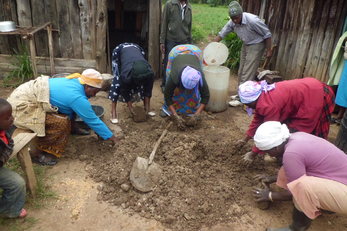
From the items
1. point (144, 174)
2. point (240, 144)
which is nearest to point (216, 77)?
point (240, 144)

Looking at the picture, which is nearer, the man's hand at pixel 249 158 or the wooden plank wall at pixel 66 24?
the man's hand at pixel 249 158

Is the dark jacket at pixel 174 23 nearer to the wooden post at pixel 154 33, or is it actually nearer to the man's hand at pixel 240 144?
the wooden post at pixel 154 33

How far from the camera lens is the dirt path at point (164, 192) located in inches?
109

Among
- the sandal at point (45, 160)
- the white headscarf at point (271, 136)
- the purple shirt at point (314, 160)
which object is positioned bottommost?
the sandal at point (45, 160)

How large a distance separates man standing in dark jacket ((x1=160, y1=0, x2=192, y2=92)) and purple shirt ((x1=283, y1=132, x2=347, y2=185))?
11.5ft

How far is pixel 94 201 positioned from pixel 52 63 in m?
3.29

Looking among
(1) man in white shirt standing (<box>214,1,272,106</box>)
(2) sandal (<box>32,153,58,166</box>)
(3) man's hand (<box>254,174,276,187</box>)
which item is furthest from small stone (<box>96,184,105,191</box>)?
(1) man in white shirt standing (<box>214,1,272,106</box>)

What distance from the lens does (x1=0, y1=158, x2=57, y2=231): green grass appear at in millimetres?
2680

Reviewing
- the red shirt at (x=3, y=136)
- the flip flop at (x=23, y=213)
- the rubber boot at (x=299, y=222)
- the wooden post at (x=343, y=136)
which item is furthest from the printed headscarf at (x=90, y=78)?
the wooden post at (x=343, y=136)

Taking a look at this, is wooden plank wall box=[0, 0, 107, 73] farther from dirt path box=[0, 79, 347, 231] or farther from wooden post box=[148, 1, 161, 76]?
dirt path box=[0, 79, 347, 231]

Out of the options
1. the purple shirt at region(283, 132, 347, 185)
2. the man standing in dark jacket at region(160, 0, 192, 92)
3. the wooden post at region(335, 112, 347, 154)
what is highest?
the man standing in dark jacket at region(160, 0, 192, 92)

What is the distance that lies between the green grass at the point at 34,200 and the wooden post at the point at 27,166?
7 cm

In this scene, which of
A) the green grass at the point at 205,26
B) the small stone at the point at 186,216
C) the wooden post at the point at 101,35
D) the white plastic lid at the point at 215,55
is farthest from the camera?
the green grass at the point at 205,26

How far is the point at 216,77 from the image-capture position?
480 centimetres
